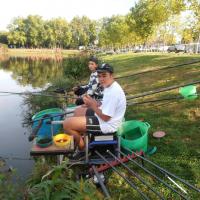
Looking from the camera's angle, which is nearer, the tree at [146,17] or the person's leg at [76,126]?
the person's leg at [76,126]

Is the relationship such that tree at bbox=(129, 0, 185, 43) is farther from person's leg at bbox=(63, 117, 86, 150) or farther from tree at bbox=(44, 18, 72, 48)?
tree at bbox=(44, 18, 72, 48)

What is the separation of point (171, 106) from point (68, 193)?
5.31 m

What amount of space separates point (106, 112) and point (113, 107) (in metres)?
0.12

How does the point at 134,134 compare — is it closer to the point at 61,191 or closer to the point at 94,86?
the point at 94,86

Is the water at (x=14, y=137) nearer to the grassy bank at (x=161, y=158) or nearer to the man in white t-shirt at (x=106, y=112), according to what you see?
the grassy bank at (x=161, y=158)

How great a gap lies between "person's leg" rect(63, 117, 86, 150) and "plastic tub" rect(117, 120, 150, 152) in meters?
0.85

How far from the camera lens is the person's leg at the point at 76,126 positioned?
15.8 feet

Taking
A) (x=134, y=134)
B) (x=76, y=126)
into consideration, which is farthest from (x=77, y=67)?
(x=76, y=126)

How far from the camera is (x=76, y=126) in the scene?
485cm

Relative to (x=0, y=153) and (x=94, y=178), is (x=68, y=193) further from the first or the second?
(x=0, y=153)

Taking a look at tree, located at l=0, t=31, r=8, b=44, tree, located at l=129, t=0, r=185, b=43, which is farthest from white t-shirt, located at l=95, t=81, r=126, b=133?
tree, located at l=0, t=31, r=8, b=44

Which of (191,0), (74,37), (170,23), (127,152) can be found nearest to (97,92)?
(127,152)

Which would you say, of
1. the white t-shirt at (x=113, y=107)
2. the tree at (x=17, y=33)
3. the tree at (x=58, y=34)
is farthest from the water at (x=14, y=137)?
the tree at (x=17, y=33)

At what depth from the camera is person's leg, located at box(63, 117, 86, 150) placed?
4.82 meters
